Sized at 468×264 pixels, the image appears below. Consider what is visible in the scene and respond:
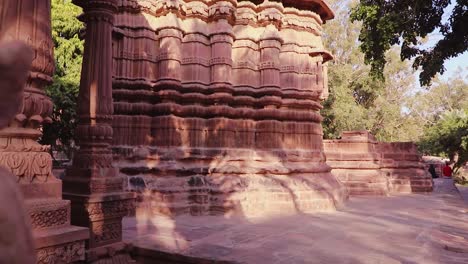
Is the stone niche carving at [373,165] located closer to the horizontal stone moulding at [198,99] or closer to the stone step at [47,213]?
the horizontal stone moulding at [198,99]

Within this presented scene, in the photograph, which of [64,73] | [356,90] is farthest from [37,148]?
[356,90]

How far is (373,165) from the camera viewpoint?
1084cm

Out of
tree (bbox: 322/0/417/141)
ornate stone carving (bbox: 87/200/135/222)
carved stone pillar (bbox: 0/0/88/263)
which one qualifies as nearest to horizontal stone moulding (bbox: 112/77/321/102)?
ornate stone carving (bbox: 87/200/135/222)

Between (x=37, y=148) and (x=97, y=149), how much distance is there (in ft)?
4.72

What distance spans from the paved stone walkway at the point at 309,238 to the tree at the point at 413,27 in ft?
10.8

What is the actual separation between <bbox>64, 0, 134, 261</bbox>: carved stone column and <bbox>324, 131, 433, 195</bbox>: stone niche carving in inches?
317

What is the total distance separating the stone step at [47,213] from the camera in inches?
106

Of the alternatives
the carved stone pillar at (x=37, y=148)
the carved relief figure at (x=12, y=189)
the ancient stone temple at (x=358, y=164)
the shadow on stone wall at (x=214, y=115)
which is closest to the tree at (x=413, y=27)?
the shadow on stone wall at (x=214, y=115)

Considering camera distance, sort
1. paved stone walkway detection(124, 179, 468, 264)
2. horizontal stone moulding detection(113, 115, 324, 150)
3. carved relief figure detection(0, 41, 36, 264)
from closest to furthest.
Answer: carved relief figure detection(0, 41, 36, 264) → paved stone walkway detection(124, 179, 468, 264) → horizontal stone moulding detection(113, 115, 324, 150)

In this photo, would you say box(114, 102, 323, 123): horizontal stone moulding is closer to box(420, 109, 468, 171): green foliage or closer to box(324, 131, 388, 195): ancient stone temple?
box(324, 131, 388, 195): ancient stone temple

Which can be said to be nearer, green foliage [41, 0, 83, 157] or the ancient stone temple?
the ancient stone temple

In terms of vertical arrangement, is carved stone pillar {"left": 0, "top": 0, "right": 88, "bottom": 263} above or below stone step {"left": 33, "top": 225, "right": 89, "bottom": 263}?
above

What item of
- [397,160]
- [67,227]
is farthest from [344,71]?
[67,227]

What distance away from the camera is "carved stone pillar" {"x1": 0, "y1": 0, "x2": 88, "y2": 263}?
271 cm
